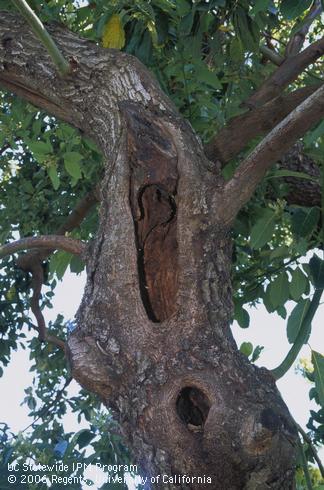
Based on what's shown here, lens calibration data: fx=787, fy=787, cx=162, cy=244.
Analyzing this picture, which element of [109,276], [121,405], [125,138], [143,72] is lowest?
[121,405]

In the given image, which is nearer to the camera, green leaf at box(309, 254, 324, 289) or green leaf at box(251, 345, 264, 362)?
green leaf at box(309, 254, 324, 289)

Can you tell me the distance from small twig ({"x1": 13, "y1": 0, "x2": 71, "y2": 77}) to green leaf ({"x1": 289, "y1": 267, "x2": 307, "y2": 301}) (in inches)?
35.8

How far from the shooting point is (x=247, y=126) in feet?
Result: 7.68

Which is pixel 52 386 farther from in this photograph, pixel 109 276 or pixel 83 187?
pixel 109 276

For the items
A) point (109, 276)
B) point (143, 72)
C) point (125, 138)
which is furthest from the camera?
point (143, 72)

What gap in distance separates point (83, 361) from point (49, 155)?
1039 mm

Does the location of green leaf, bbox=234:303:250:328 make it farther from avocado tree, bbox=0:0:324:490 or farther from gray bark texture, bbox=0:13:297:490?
gray bark texture, bbox=0:13:297:490

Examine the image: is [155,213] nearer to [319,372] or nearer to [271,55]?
[319,372]

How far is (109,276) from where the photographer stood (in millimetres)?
1865

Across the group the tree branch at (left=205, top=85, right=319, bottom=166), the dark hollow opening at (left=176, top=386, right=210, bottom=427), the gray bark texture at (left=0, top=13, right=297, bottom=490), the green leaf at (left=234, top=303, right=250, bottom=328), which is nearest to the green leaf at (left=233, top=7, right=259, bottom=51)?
the tree branch at (left=205, top=85, right=319, bottom=166)

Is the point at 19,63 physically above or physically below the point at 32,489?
above

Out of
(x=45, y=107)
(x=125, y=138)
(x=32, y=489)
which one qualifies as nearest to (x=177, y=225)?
(x=125, y=138)

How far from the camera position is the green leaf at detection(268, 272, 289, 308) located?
245cm

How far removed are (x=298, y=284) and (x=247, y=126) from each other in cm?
50
